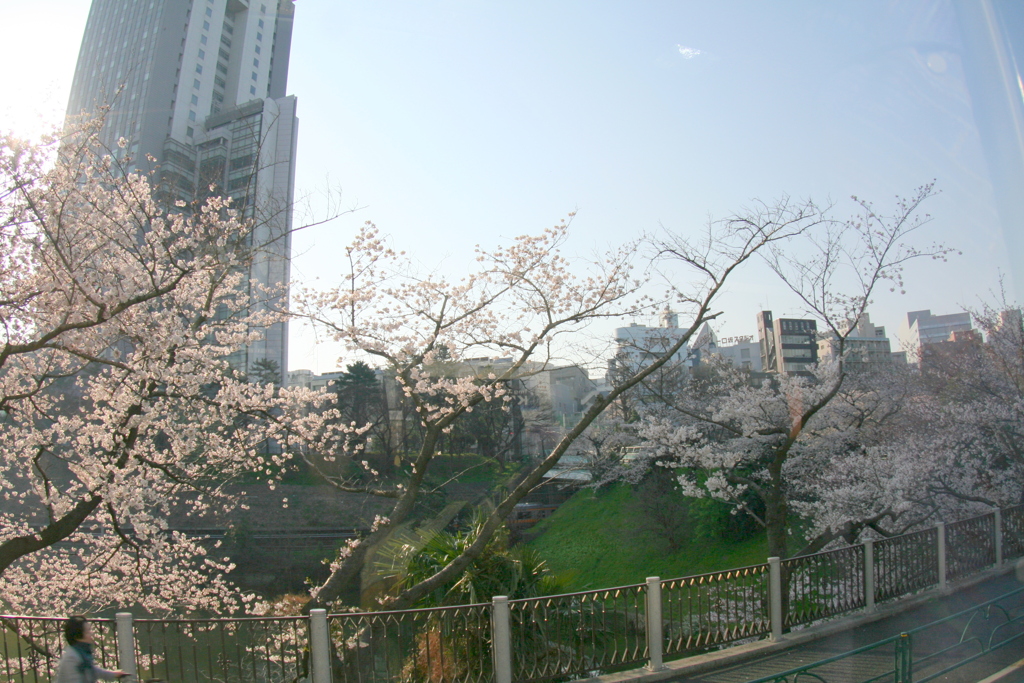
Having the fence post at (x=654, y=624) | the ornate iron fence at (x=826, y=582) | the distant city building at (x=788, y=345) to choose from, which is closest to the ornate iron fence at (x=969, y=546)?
the ornate iron fence at (x=826, y=582)

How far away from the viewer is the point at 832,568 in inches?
277

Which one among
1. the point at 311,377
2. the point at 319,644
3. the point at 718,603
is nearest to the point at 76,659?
the point at 319,644

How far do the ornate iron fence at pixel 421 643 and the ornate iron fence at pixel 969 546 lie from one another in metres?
6.16

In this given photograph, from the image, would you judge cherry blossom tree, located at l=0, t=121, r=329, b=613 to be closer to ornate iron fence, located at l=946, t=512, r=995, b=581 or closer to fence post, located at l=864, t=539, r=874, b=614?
fence post, located at l=864, t=539, r=874, b=614

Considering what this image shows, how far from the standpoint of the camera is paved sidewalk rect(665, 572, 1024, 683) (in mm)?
5074

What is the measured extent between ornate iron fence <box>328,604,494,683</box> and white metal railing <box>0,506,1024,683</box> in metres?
0.03

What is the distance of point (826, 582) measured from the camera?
697cm

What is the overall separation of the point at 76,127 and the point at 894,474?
41.2 feet

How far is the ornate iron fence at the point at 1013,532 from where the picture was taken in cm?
931

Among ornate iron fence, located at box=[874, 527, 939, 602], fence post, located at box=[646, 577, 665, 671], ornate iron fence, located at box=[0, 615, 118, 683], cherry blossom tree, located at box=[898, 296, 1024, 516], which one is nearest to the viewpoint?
ornate iron fence, located at box=[0, 615, 118, 683]

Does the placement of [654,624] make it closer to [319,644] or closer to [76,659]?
[319,644]

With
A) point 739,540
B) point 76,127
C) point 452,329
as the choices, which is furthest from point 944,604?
point 76,127

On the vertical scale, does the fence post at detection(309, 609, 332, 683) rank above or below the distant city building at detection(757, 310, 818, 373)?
below

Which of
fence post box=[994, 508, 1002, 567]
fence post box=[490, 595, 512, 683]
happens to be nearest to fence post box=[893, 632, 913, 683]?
fence post box=[490, 595, 512, 683]
